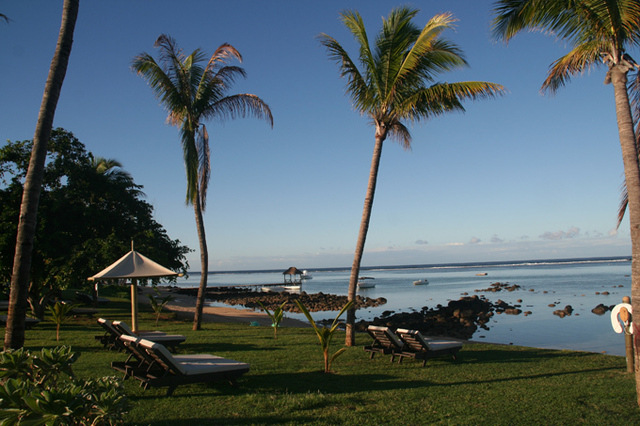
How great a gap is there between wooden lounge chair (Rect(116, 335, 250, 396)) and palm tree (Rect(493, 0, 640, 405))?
17.3ft

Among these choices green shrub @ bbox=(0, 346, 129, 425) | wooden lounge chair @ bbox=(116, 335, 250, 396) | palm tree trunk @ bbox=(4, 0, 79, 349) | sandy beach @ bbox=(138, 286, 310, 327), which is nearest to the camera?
green shrub @ bbox=(0, 346, 129, 425)

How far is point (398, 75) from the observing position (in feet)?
33.4

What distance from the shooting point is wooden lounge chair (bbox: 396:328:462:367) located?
8.48 metres

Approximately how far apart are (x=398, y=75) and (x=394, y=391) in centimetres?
684

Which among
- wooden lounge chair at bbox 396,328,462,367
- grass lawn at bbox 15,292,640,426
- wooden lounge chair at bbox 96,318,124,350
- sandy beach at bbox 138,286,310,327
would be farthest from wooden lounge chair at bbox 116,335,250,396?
sandy beach at bbox 138,286,310,327

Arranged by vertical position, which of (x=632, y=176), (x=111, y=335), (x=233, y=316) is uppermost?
(x=632, y=176)

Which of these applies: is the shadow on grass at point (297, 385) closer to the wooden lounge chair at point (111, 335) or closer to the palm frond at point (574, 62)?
the wooden lounge chair at point (111, 335)

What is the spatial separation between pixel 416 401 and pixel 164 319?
Answer: 14242 millimetres

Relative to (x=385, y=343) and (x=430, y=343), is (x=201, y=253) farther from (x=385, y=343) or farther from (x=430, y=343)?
(x=430, y=343)

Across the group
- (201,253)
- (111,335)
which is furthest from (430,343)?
(201,253)

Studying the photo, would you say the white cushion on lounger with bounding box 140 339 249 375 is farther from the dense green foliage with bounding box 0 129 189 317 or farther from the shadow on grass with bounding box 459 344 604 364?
the dense green foliage with bounding box 0 129 189 317

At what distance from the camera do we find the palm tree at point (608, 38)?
562 centimetres

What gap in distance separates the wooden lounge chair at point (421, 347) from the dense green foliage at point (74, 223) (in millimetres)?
10082

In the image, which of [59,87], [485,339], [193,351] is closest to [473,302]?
[485,339]
